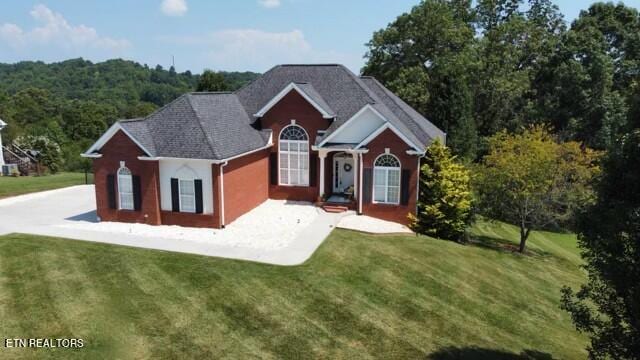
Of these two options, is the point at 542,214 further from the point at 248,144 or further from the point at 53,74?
the point at 53,74

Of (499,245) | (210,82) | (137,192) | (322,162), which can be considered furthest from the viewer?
(210,82)

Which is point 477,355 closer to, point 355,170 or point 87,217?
point 355,170

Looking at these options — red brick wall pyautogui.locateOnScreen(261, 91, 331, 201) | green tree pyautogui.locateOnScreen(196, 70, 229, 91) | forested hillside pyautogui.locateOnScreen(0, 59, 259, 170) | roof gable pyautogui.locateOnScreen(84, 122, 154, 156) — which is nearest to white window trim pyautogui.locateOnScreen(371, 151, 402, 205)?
red brick wall pyautogui.locateOnScreen(261, 91, 331, 201)

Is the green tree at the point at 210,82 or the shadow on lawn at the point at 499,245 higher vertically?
the green tree at the point at 210,82

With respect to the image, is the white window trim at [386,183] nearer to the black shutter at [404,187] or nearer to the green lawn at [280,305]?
the black shutter at [404,187]

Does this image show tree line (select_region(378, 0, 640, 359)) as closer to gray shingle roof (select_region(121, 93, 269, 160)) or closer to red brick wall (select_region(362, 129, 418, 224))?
red brick wall (select_region(362, 129, 418, 224))

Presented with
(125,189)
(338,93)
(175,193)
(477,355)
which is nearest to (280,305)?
(477,355)

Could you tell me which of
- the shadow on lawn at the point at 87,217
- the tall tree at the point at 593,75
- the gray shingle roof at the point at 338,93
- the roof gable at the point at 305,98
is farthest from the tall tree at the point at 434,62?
the shadow on lawn at the point at 87,217

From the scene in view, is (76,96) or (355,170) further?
(76,96)
